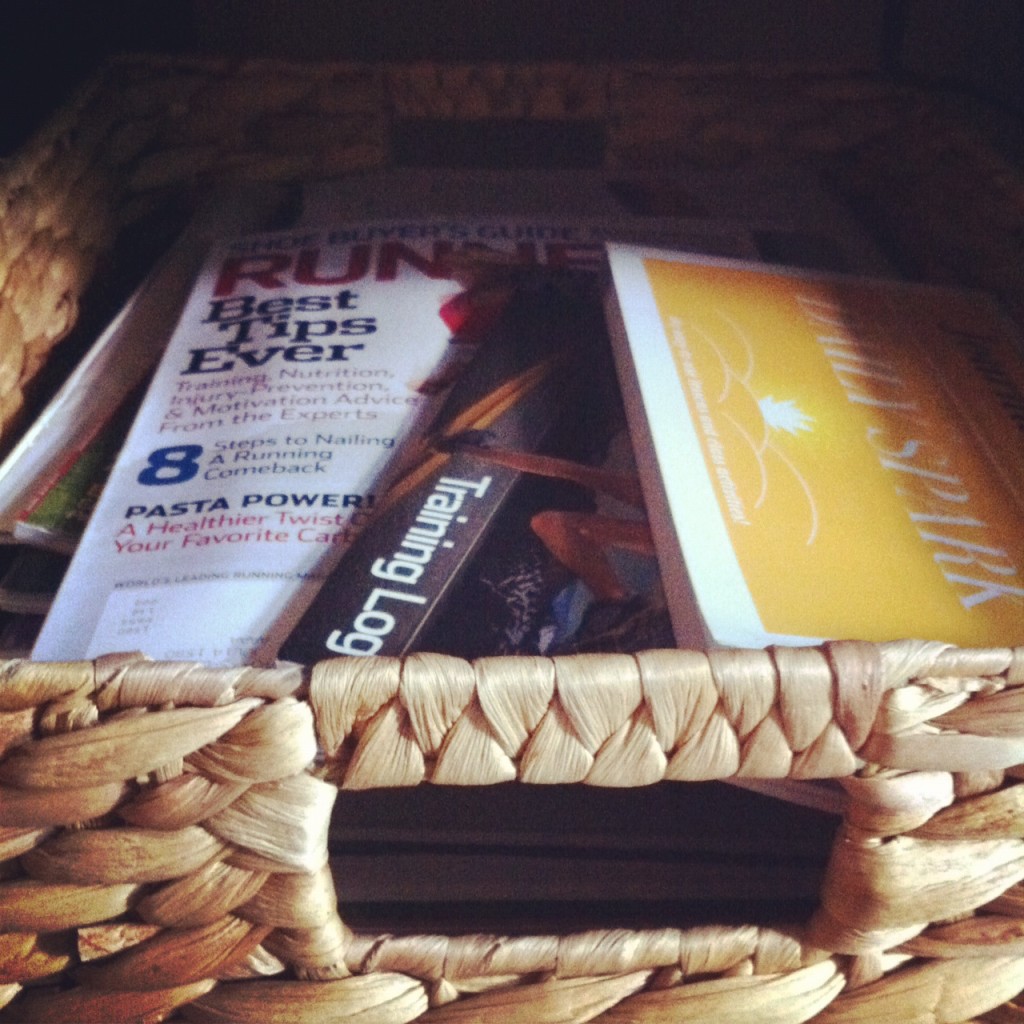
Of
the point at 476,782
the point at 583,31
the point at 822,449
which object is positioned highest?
the point at 583,31

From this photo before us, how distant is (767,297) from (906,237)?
0.17 metres

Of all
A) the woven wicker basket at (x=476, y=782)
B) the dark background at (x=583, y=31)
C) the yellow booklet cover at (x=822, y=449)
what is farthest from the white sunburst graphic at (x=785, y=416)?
the dark background at (x=583, y=31)

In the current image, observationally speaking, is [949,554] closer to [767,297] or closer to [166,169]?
[767,297]

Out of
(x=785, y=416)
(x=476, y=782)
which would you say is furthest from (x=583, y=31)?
(x=476, y=782)

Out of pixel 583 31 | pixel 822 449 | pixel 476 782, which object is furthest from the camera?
pixel 583 31

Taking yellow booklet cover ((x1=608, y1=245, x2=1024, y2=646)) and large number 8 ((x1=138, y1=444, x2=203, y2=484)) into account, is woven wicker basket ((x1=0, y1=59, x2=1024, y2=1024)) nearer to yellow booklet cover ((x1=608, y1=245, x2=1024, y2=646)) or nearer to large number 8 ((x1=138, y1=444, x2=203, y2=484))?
yellow booklet cover ((x1=608, y1=245, x2=1024, y2=646))

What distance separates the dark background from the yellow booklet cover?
0.81 feet

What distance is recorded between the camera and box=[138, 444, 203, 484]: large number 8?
1.31 feet

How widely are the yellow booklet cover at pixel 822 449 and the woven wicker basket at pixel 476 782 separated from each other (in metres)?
0.05

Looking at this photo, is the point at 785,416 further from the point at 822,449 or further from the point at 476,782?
the point at 476,782

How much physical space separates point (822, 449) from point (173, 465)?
0.25 m

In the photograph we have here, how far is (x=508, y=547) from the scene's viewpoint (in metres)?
0.37

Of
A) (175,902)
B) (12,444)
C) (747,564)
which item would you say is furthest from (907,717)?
(12,444)

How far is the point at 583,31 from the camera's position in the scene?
2.14 ft
